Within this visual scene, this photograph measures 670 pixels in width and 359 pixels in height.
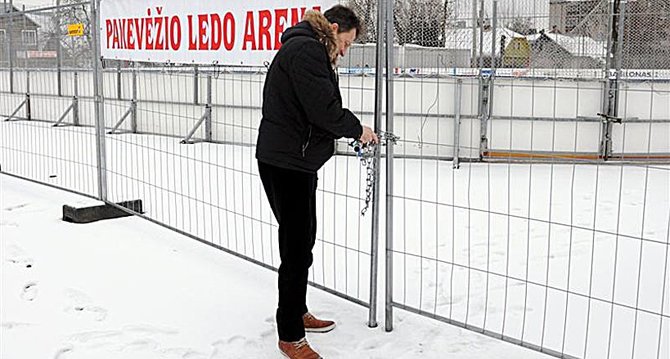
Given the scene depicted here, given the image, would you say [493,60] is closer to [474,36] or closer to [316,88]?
[474,36]

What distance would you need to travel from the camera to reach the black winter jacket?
3.33 metres

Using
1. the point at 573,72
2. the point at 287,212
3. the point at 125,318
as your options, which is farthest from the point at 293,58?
the point at 573,72

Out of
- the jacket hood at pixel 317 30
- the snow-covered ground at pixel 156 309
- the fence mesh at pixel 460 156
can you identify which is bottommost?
the snow-covered ground at pixel 156 309

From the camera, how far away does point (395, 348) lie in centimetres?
372

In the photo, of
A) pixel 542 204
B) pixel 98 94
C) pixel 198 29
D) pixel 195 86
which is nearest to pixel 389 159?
pixel 198 29

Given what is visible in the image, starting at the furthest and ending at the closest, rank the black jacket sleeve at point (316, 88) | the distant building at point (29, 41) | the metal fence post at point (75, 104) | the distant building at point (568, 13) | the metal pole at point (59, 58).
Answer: the metal fence post at point (75, 104) < the distant building at point (29, 41) < the metal pole at point (59, 58) < the distant building at point (568, 13) < the black jacket sleeve at point (316, 88)

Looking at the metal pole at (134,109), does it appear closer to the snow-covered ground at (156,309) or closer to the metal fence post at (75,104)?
the metal fence post at (75,104)

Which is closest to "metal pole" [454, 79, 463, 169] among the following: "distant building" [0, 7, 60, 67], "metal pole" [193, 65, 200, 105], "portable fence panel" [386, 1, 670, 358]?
"portable fence panel" [386, 1, 670, 358]

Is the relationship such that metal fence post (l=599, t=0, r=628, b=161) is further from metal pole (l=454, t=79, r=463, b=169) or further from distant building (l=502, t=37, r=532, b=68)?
metal pole (l=454, t=79, r=463, b=169)

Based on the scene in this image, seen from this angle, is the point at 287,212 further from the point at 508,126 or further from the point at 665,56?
the point at 665,56

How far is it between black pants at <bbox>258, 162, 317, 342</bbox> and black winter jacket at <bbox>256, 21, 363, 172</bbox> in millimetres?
75

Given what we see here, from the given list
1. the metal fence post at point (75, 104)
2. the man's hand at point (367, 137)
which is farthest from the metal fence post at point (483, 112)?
the metal fence post at point (75, 104)

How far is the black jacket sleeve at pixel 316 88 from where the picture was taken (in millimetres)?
3318

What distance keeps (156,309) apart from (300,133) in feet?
5.11
